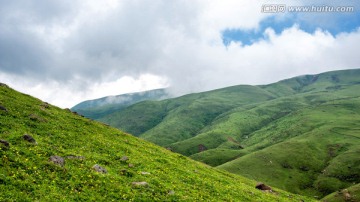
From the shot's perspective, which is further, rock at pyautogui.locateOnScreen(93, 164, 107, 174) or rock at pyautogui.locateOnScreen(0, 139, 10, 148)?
rock at pyautogui.locateOnScreen(93, 164, 107, 174)

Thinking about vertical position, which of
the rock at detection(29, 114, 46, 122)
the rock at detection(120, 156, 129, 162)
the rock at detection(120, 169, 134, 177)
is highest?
the rock at detection(29, 114, 46, 122)

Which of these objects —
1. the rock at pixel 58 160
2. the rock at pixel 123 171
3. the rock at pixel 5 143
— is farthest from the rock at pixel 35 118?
the rock at pixel 123 171

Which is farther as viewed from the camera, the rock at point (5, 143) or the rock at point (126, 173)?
the rock at point (126, 173)

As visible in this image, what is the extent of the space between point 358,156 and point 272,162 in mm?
52755

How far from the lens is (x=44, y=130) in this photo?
37875mm

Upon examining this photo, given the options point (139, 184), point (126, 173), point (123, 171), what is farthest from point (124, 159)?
point (139, 184)

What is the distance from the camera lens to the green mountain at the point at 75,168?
23.5 meters

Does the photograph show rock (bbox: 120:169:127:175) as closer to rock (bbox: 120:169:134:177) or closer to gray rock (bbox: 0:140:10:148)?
rock (bbox: 120:169:134:177)

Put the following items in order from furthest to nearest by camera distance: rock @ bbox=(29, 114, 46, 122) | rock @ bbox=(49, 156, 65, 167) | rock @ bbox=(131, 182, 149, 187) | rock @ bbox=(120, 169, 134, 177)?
rock @ bbox=(29, 114, 46, 122)
rock @ bbox=(120, 169, 134, 177)
rock @ bbox=(131, 182, 149, 187)
rock @ bbox=(49, 156, 65, 167)

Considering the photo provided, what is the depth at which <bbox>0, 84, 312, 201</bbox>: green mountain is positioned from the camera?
926 inches

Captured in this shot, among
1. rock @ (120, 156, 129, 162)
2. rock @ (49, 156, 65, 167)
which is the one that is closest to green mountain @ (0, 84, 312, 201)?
rock @ (49, 156, 65, 167)

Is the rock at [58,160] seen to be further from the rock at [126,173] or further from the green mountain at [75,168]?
the rock at [126,173]

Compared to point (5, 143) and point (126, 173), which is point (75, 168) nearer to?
point (126, 173)

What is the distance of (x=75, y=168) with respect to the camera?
28031 mm
